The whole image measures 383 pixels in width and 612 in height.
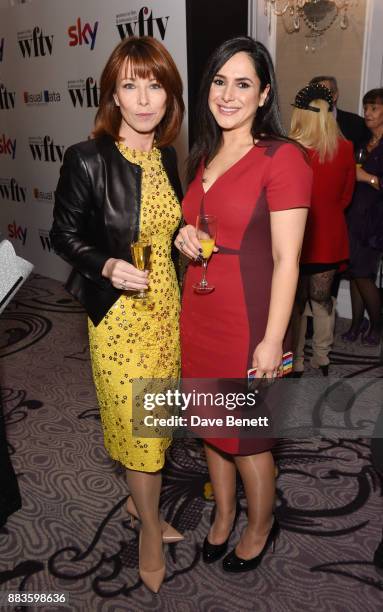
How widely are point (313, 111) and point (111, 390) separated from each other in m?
2.04

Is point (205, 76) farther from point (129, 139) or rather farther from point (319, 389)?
point (319, 389)

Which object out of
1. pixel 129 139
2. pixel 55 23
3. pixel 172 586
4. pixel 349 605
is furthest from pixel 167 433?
pixel 55 23

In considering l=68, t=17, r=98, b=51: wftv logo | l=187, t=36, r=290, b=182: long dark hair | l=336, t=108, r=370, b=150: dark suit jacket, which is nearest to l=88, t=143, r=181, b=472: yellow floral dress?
l=187, t=36, r=290, b=182: long dark hair

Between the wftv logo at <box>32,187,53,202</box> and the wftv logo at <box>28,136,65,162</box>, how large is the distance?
0.32 m

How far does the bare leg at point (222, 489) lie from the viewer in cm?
206

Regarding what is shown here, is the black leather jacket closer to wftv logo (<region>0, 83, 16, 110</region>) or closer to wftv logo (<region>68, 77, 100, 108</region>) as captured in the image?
wftv logo (<region>68, 77, 100, 108</region>)

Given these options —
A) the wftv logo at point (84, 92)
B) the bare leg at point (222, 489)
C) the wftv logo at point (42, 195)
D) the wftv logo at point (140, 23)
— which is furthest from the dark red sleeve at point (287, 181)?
the wftv logo at point (42, 195)

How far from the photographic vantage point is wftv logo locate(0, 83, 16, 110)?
584 centimetres

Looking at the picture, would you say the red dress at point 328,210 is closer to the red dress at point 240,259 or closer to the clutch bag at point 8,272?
the red dress at point 240,259

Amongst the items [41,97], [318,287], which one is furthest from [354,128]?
[41,97]

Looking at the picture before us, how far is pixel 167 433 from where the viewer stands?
1.97 meters

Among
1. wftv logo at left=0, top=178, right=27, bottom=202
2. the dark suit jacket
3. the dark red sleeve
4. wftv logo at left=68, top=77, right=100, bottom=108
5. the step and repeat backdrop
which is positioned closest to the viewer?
the dark red sleeve

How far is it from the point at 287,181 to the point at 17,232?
5362mm

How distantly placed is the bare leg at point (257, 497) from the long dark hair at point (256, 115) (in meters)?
1.01
